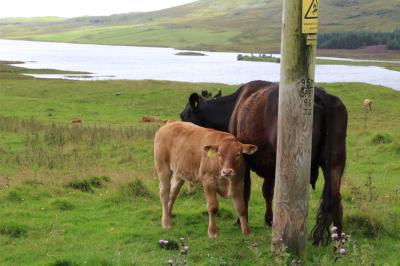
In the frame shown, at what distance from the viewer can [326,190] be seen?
7410mm

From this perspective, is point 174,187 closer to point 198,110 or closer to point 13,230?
point 198,110

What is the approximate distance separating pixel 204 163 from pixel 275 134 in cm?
113

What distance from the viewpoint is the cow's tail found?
7.41 m

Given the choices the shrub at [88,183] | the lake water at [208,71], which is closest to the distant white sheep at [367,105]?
the lake water at [208,71]

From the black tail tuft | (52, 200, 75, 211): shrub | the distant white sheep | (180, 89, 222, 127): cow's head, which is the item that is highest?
(180, 89, 222, 127): cow's head

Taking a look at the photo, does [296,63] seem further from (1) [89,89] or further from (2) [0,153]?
(1) [89,89]

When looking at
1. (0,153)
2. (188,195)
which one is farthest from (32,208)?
(0,153)

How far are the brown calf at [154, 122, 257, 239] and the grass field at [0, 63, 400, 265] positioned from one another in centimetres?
52

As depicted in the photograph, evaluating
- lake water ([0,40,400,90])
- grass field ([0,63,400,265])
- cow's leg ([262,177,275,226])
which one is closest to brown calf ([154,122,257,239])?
grass field ([0,63,400,265])

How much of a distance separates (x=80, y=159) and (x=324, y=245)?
37.0 feet

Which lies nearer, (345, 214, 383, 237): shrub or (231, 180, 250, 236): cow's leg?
(231, 180, 250, 236): cow's leg

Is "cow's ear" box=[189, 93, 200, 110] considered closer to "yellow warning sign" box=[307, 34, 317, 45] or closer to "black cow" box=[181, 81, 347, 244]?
"black cow" box=[181, 81, 347, 244]

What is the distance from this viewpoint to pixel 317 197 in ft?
37.6

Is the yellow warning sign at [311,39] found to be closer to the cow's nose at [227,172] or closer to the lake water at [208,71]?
the cow's nose at [227,172]
